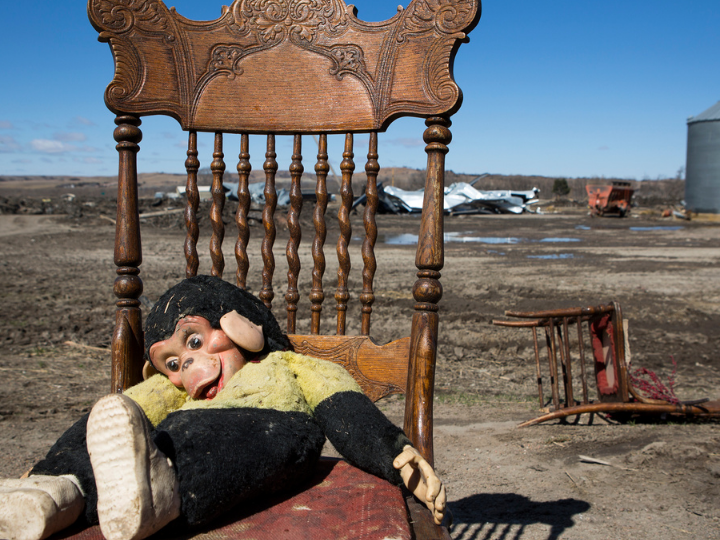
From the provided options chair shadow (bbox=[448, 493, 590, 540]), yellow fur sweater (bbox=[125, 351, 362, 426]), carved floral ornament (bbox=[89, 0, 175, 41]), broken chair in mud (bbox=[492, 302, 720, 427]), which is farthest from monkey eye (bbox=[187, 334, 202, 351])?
broken chair in mud (bbox=[492, 302, 720, 427])

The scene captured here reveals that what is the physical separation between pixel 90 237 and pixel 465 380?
11.4m

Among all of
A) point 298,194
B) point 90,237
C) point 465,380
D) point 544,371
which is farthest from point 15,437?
point 90,237

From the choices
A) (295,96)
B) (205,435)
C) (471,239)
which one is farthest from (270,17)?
(471,239)

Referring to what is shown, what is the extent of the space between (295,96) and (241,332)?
75 cm

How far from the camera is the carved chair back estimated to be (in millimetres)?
1604

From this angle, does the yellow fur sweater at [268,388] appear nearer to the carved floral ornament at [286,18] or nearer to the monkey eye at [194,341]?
the monkey eye at [194,341]

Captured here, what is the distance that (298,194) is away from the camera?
1847 mm

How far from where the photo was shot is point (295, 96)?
5.71 ft

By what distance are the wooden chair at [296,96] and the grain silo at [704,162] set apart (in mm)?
25866

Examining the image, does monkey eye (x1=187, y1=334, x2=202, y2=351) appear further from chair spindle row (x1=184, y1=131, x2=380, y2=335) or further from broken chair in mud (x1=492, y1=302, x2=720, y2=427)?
broken chair in mud (x1=492, y1=302, x2=720, y2=427)

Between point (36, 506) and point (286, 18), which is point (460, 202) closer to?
point (286, 18)

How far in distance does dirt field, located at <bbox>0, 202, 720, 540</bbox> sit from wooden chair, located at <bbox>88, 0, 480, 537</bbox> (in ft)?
4.24

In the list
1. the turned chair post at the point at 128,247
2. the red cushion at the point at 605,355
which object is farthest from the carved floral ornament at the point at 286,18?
the red cushion at the point at 605,355

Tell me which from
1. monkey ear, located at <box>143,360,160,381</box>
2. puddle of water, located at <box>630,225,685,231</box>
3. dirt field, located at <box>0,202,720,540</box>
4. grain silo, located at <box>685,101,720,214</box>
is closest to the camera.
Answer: monkey ear, located at <box>143,360,160,381</box>
